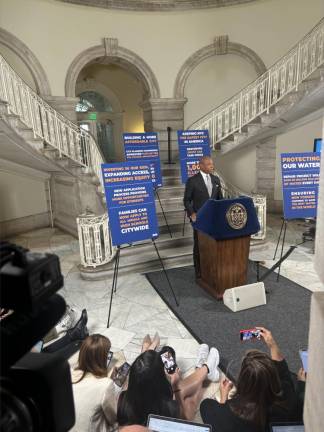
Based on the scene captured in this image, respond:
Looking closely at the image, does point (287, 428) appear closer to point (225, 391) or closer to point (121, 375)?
point (225, 391)

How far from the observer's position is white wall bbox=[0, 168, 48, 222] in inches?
300

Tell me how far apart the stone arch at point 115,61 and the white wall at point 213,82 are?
116 cm

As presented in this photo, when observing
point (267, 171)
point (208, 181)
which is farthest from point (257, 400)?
point (267, 171)

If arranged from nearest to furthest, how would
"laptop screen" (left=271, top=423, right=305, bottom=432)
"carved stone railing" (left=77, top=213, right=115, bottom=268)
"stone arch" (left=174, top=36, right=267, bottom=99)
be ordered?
1. "laptop screen" (left=271, top=423, right=305, bottom=432)
2. "carved stone railing" (left=77, top=213, right=115, bottom=268)
3. "stone arch" (left=174, top=36, right=267, bottom=99)

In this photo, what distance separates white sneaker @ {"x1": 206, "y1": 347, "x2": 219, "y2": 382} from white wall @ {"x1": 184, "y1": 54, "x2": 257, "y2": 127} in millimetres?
7646

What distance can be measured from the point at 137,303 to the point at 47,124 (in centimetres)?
450

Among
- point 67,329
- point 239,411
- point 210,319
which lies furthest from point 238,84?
point 239,411

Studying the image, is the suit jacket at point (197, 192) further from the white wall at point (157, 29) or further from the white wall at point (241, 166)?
the white wall at point (157, 29)

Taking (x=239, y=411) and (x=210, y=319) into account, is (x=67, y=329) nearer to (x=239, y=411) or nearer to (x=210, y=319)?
(x=210, y=319)

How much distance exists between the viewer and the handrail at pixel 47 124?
5750mm

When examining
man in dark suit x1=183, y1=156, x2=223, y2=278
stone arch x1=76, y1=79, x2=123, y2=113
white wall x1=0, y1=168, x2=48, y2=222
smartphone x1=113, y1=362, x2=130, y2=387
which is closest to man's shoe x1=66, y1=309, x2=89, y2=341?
smartphone x1=113, y1=362, x2=130, y2=387

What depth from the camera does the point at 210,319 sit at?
11.9 ft

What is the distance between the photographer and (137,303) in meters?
4.12

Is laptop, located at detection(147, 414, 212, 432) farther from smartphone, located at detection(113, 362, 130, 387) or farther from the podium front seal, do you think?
the podium front seal
